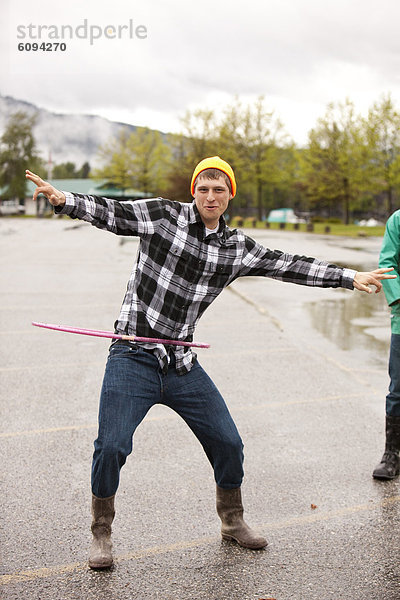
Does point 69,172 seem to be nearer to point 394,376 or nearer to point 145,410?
point 394,376

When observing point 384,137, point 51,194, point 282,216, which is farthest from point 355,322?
point 282,216

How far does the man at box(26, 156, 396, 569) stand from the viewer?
3510 mm

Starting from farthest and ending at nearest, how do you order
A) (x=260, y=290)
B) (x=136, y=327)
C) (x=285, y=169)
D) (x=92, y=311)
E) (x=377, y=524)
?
(x=285, y=169), (x=260, y=290), (x=92, y=311), (x=377, y=524), (x=136, y=327)

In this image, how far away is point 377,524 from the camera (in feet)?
13.5

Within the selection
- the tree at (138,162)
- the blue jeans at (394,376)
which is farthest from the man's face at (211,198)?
the tree at (138,162)

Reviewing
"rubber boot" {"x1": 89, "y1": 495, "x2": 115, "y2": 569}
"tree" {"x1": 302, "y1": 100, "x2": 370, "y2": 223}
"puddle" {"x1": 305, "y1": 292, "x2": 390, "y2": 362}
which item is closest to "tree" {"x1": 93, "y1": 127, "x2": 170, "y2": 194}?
"tree" {"x1": 302, "y1": 100, "x2": 370, "y2": 223}

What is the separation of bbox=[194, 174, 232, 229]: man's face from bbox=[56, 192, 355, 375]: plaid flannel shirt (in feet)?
0.16

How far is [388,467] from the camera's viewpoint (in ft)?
16.1

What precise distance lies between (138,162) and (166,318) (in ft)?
289

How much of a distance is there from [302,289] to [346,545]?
42.2 ft

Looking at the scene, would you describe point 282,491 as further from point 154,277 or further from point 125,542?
point 154,277

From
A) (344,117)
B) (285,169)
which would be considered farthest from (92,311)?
(285,169)

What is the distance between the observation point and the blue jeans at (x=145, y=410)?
3.46 meters

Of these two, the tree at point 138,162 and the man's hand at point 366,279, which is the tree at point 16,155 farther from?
the man's hand at point 366,279
